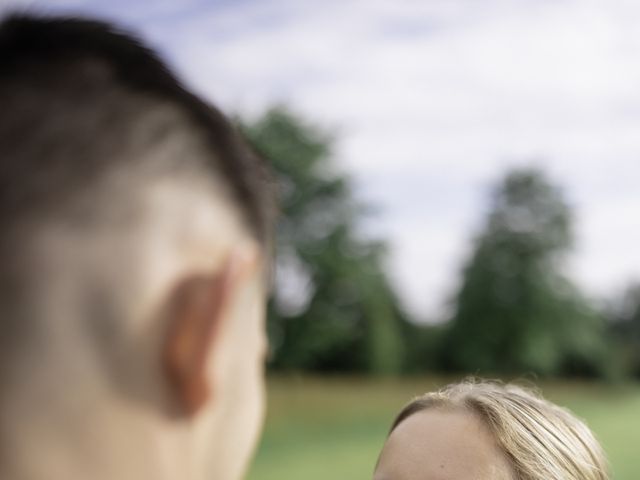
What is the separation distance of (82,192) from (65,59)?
16 cm

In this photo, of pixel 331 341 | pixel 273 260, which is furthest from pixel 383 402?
pixel 273 260

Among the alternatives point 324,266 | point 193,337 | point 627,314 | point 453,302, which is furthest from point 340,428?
point 627,314

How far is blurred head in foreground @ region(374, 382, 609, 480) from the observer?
2354mm

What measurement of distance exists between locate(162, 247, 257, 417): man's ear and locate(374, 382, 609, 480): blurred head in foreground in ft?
5.26

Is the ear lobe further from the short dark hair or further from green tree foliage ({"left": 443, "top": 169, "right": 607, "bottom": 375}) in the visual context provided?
green tree foliage ({"left": 443, "top": 169, "right": 607, "bottom": 375})

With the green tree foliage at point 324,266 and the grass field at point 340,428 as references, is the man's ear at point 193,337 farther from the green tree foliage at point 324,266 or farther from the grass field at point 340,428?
the green tree foliage at point 324,266

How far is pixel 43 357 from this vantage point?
80cm

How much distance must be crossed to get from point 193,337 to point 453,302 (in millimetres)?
48206

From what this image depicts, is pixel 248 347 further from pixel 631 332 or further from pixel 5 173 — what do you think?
pixel 631 332

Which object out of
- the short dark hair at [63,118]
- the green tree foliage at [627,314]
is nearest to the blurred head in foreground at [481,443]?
the short dark hair at [63,118]

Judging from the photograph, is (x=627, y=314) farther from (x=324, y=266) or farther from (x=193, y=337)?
(x=193, y=337)

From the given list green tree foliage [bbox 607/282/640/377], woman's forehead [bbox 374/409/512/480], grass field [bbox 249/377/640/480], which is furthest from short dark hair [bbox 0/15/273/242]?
green tree foliage [bbox 607/282/640/377]

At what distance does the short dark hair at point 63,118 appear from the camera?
2.71 feet

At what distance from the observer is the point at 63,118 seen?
0.85 m
